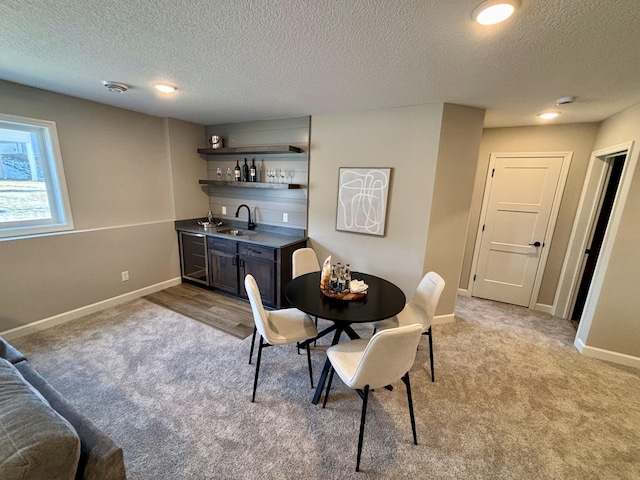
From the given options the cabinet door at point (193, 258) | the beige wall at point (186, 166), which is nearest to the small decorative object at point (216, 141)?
the beige wall at point (186, 166)

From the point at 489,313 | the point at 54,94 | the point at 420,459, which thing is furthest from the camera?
the point at 489,313

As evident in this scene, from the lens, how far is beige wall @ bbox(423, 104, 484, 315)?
268cm

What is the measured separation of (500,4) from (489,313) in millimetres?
3409

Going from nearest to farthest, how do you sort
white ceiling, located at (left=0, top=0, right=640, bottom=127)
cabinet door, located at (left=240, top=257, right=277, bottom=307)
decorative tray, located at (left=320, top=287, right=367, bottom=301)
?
white ceiling, located at (left=0, top=0, right=640, bottom=127) < decorative tray, located at (left=320, top=287, right=367, bottom=301) < cabinet door, located at (left=240, top=257, right=277, bottom=307)

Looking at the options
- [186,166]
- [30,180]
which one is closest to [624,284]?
[186,166]

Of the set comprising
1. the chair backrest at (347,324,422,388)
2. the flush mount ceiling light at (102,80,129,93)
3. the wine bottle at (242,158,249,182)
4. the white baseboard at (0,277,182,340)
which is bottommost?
the white baseboard at (0,277,182,340)

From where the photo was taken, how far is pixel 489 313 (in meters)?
3.48

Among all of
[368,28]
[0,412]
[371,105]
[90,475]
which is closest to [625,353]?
[371,105]

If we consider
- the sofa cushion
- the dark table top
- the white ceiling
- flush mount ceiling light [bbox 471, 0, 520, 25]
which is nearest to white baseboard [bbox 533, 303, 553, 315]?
the white ceiling

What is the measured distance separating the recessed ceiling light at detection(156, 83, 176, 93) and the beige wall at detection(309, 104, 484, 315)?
1544 millimetres

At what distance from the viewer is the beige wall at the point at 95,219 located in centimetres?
258

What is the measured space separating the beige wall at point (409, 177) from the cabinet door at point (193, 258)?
6.59 feet

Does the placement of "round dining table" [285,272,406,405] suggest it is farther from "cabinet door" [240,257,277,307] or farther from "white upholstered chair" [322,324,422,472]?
"cabinet door" [240,257,277,307]

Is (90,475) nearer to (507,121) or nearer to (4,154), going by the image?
(4,154)
